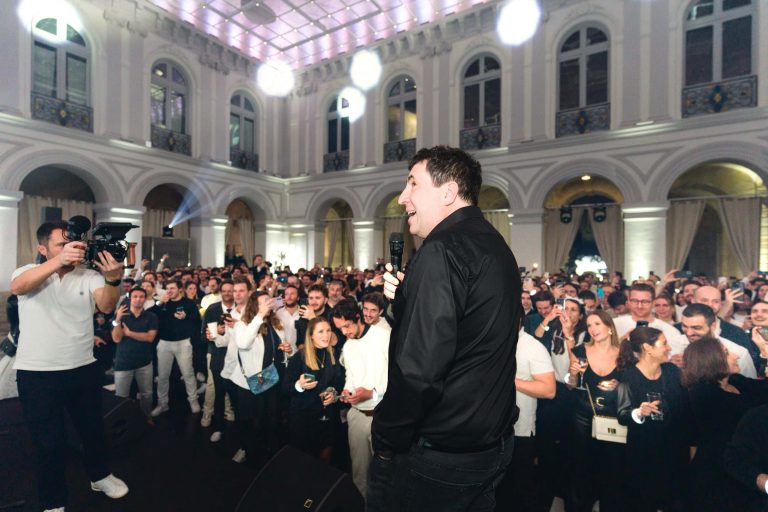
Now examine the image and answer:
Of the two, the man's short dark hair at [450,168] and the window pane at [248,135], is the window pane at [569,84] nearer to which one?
the window pane at [248,135]

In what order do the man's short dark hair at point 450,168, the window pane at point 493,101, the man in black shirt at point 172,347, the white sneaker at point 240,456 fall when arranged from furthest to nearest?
the window pane at point 493,101 < the man in black shirt at point 172,347 < the white sneaker at point 240,456 < the man's short dark hair at point 450,168

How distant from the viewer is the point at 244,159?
16.1 metres

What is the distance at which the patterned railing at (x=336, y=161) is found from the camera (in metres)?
15.9

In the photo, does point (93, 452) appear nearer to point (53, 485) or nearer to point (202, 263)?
point (53, 485)

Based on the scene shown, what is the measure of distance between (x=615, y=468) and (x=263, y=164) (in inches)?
639

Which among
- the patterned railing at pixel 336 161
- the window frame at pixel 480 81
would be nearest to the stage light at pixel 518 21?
the window frame at pixel 480 81

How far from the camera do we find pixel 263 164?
54.9 ft

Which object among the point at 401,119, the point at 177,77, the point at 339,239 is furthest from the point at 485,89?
the point at 177,77

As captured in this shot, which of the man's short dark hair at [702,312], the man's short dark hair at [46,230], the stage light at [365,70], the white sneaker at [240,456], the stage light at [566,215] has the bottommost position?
the white sneaker at [240,456]

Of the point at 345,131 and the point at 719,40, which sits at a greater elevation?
the point at 719,40

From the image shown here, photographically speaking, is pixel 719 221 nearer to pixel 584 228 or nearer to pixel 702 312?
pixel 584 228

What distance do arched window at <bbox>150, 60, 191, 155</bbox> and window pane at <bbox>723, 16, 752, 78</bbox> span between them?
16052 millimetres

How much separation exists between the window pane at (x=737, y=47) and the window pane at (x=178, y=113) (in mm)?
16214

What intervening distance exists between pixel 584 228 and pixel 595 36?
20.3 ft
